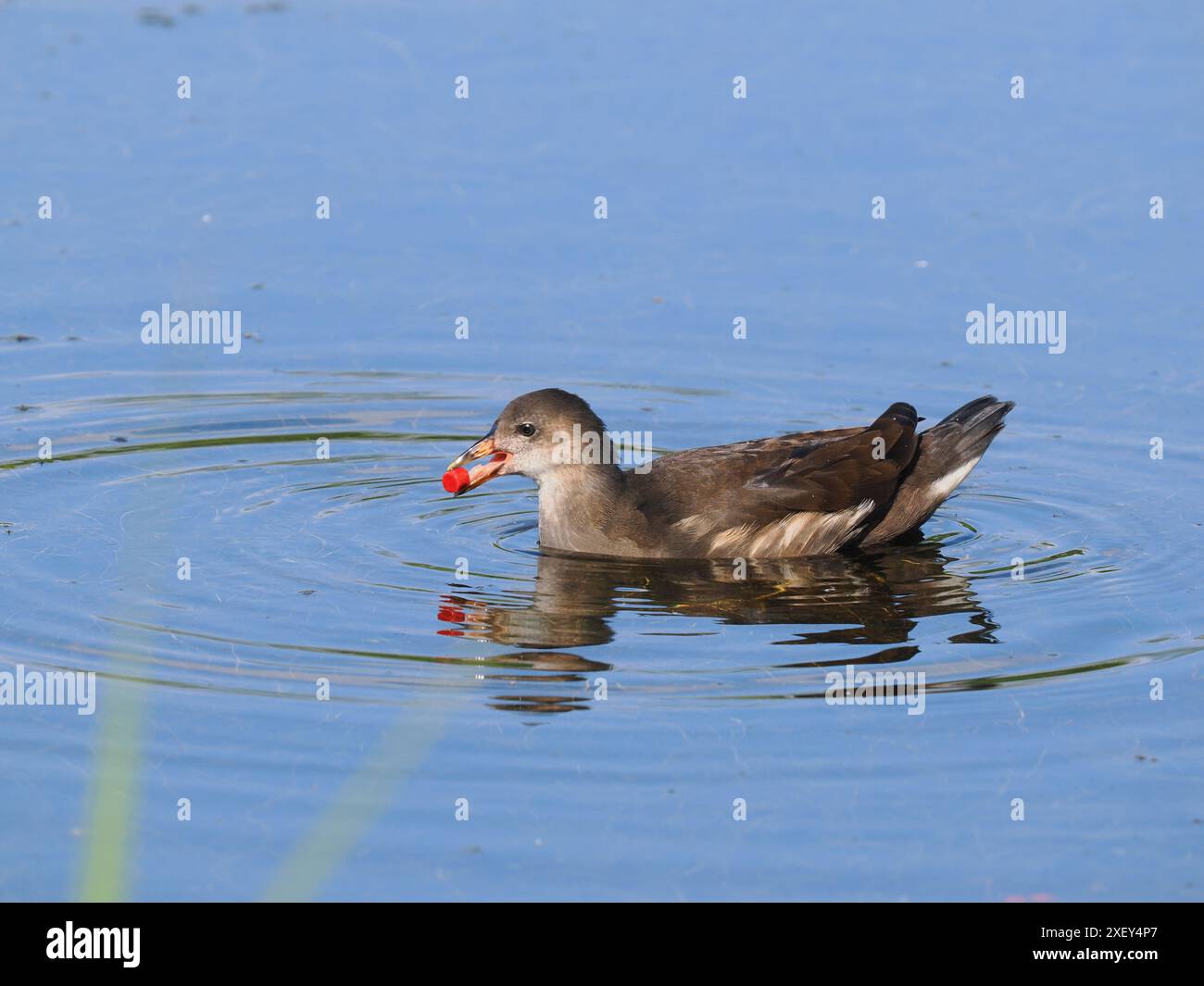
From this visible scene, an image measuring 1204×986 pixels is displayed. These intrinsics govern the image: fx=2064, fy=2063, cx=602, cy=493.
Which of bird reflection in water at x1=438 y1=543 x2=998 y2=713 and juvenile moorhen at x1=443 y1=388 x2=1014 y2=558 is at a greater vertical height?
juvenile moorhen at x1=443 y1=388 x2=1014 y2=558

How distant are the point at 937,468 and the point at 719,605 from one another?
2048mm

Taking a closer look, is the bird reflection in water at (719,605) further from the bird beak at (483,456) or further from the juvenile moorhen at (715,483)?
the bird beak at (483,456)

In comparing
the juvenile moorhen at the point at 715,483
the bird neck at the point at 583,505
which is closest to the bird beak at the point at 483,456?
the juvenile moorhen at the point at 715,483

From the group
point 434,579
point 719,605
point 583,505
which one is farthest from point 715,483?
point 434,579

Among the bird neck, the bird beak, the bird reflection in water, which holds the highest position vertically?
the bird beak

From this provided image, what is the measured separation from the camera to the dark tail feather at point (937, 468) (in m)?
12.4

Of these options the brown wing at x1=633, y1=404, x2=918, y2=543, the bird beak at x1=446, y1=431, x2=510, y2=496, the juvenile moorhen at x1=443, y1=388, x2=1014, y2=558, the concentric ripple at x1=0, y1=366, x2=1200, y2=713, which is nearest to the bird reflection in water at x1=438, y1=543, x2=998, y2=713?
the concentric ripple at x1=0, y1=366, x2=1200, y2=713

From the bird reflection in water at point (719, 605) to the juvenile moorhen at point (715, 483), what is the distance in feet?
0.49

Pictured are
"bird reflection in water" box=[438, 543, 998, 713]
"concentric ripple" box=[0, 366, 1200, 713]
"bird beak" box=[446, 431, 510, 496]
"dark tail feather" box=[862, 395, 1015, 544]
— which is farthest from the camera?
"dark tail feather" box=[862, 395, 1015, 544]

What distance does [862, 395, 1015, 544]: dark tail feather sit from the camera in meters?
12.4

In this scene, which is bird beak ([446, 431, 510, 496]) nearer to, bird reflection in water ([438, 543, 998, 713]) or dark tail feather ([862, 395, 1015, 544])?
bird reflection in water ([438, 543, 998, 713])

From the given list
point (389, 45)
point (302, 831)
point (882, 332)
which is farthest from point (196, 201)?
point (302, 831)

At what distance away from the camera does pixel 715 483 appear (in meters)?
12.0

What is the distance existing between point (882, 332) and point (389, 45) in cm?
753
